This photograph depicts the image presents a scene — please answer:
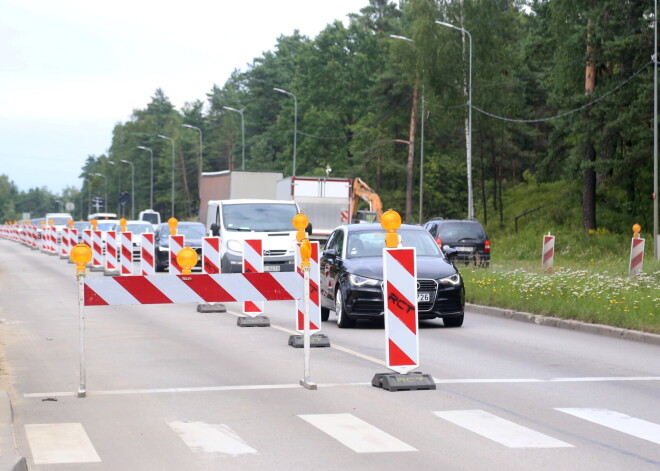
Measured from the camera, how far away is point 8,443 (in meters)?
7.27

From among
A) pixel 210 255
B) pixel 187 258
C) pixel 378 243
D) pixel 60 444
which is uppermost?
pixel 378 243

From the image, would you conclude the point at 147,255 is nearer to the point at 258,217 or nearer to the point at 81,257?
the point at 258,217

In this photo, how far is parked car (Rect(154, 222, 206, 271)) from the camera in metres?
35.1

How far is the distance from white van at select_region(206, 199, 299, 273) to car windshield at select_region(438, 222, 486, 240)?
7.09 m

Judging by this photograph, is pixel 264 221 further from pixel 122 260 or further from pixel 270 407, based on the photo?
pixel 270 407

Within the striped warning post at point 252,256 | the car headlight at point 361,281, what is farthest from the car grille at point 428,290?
the striped warning post at point 252,256

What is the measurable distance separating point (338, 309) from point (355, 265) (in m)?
0.72

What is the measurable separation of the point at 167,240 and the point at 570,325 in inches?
848

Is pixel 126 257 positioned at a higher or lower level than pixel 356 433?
higher

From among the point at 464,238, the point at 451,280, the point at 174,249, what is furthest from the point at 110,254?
the point at 451,280

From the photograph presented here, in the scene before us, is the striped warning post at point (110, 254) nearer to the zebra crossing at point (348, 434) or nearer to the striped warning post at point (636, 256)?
the striped warning post at point (636, 256)

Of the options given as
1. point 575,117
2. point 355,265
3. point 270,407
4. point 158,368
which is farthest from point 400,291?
point 575,117

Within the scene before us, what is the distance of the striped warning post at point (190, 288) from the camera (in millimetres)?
A: 10031

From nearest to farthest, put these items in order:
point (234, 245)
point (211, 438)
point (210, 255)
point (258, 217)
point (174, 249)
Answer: point (211, 438), point (210, 255), point (174, 249), point (234, 245), point (258, 217)
